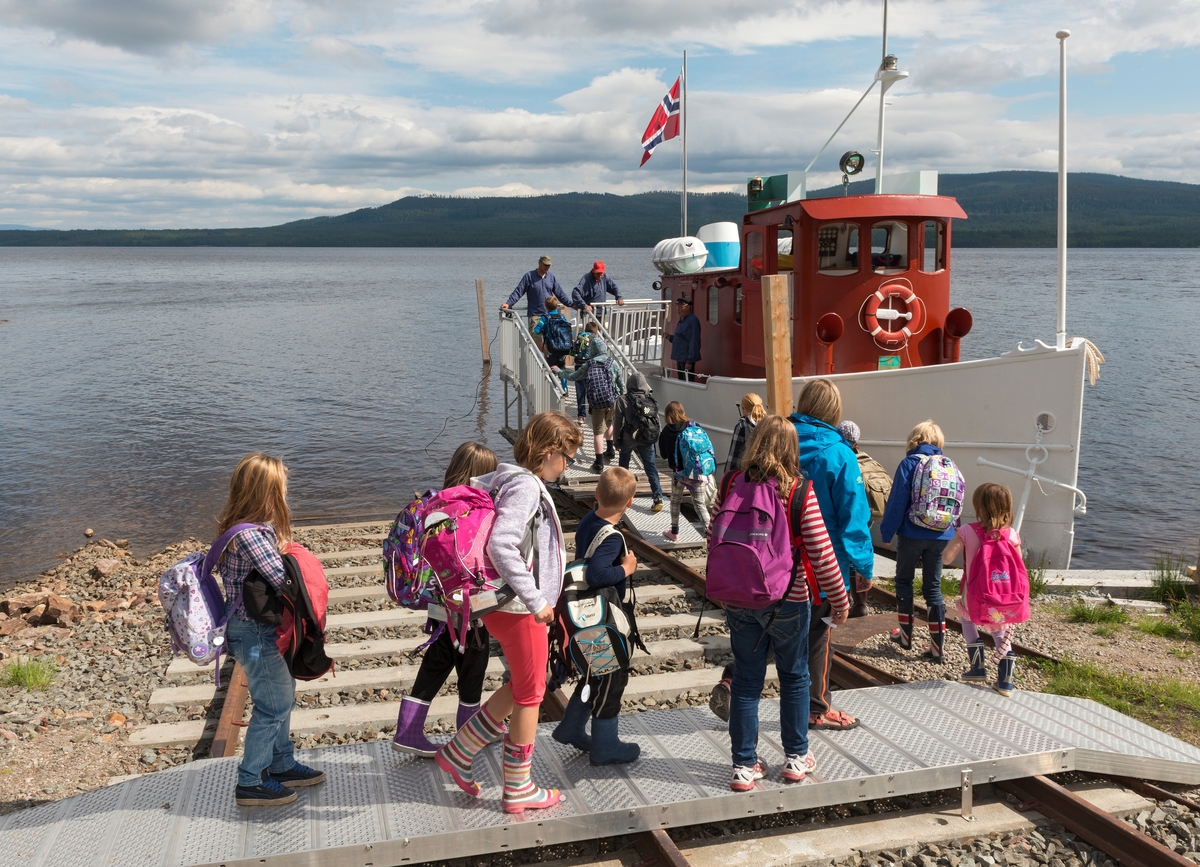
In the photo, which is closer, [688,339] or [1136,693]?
[1136,693]

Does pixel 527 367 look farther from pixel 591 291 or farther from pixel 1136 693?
pixel 1136 693

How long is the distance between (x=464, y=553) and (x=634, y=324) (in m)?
14.3

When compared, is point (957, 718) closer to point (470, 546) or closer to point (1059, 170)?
point (470, 546)

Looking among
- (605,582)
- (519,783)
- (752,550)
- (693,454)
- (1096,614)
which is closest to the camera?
(752,550)

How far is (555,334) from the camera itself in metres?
15.2

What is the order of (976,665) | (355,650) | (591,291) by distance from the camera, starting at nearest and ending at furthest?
1. (976,665)
2. (355,650)
3. (591,291)

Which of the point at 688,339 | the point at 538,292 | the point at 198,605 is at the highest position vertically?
the point at 538,292

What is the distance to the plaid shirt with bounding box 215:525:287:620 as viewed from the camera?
4020mm

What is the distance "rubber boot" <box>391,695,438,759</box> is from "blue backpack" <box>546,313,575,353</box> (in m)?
10.8

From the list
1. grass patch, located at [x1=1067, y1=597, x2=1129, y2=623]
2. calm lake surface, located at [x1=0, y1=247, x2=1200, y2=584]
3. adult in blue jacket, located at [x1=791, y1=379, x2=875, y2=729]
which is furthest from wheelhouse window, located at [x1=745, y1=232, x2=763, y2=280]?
adult in blue jacket, located at [x1=791, y1=379, x2=875, y2=729]

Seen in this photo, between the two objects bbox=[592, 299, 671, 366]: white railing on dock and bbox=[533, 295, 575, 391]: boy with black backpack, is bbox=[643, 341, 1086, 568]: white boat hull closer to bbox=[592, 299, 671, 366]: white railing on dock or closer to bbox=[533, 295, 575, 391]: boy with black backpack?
bbox=[533, 295, 575, 391]: boy with black backpack

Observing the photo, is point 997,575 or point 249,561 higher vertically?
point 249,561

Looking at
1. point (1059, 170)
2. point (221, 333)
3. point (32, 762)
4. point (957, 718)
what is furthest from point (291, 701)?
point (221, 333)

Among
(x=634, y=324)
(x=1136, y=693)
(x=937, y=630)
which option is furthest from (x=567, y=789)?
(x=634, y=324)
